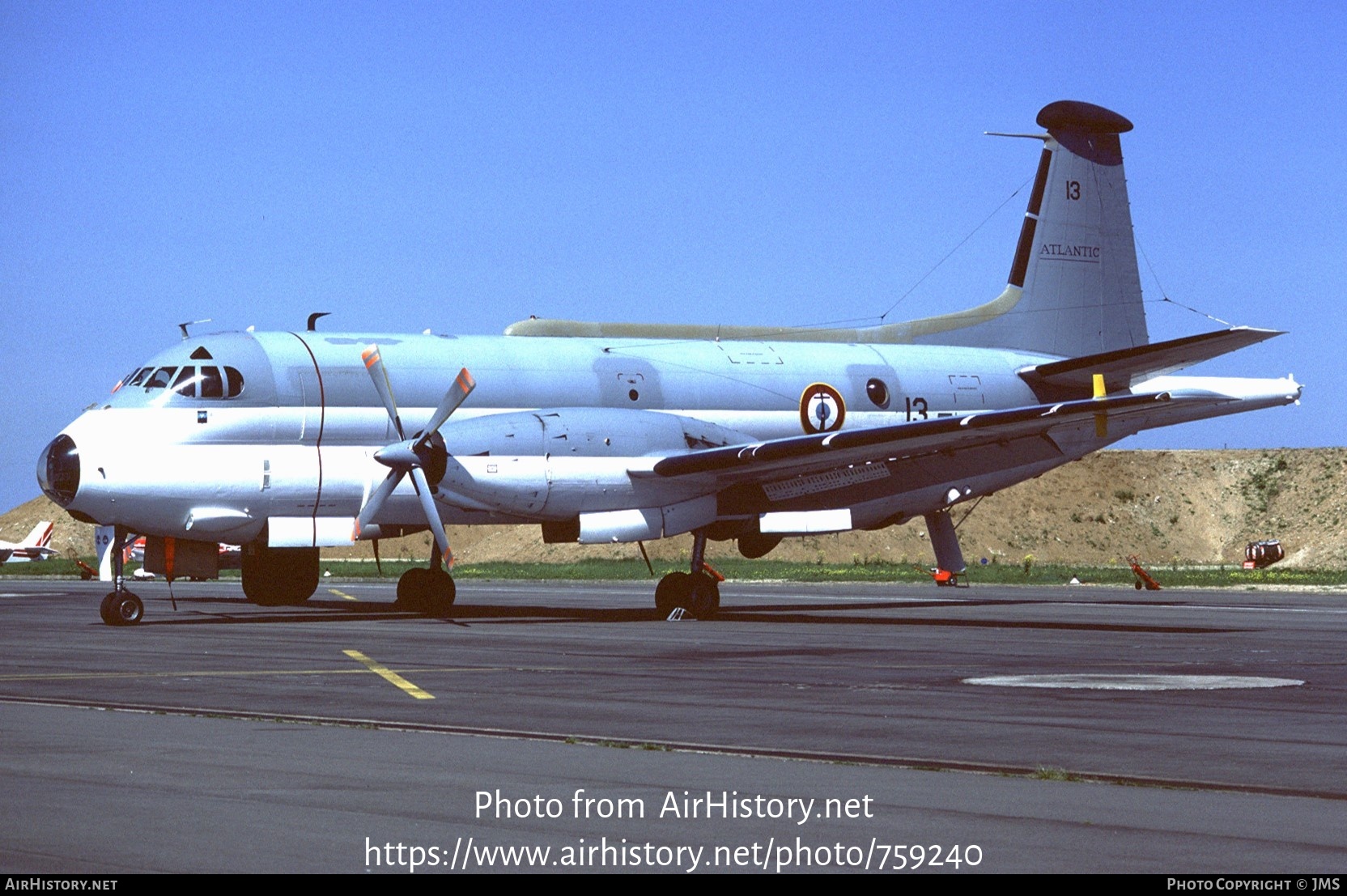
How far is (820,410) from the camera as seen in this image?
35.5 m

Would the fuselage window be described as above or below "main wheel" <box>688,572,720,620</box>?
above

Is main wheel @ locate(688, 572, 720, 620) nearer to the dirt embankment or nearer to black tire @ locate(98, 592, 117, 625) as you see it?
black tire @ locate(98, 592, 117, 625)

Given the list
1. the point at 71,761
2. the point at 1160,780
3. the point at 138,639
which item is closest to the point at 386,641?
the point at 138,639

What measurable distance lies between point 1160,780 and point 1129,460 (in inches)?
4274

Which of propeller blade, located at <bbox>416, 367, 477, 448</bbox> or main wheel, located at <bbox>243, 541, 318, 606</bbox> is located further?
main wheel, located at <bbox>243, 541, 318, 606</bbox>

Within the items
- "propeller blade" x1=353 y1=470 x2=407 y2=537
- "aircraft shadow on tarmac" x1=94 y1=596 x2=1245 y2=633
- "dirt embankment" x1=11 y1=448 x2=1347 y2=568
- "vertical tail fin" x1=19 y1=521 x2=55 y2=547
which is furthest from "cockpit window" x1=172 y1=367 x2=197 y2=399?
"vertical tail fin" x1=19 y1=521 x2=55 y2=547

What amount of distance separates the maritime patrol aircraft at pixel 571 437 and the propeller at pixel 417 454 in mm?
47

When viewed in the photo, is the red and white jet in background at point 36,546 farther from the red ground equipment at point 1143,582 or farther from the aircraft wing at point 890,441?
the aircraft wing at point 890,441

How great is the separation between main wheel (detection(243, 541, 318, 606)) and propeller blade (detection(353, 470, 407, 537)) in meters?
7.20

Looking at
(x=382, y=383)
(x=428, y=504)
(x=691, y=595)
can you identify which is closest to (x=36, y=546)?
(x=382, y=383)

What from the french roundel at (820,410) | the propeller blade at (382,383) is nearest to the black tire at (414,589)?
the propeller blade at (382,383)

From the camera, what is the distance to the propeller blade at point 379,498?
98.2ft

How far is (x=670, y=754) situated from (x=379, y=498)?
60.6 feet

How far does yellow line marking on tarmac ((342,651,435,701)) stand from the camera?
55.4 feet
